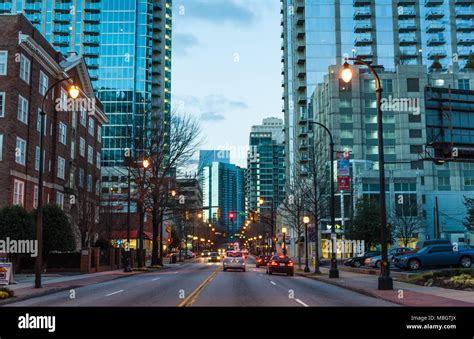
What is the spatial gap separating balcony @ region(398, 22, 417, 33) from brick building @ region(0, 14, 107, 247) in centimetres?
8064

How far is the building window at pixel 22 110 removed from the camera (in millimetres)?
43344

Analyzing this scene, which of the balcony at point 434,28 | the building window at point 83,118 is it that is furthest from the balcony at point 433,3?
the building window at point 83,118

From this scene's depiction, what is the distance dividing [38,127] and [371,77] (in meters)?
68.6

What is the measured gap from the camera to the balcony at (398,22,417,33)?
119 metres

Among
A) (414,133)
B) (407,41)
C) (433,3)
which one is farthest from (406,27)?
(414,133)

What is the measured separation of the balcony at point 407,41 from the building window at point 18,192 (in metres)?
96.9

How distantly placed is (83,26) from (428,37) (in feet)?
276

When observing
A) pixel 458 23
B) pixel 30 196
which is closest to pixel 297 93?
pixel 458 23

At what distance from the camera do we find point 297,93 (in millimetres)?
119562

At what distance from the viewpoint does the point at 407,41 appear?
118 metres

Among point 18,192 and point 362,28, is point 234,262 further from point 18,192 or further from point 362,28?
point 362,28

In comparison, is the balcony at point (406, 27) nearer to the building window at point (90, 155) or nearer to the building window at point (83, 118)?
the building window at point (90, 155)

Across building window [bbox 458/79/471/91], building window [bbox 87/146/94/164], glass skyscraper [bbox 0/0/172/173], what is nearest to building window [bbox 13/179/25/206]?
building window [bbox 87/146/94/164]
